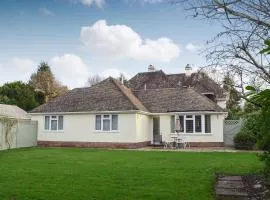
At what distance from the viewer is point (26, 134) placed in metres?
28.4

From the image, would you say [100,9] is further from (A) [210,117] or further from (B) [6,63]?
(A) [210,117]

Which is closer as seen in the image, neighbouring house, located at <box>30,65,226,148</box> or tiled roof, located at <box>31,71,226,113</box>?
neighbouring house, located at <box>30,65,226,148</box>

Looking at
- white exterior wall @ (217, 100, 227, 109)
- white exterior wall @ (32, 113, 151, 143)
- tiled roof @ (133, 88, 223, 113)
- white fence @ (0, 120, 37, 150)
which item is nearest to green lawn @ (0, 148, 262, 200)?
white fence @ (0, 120, 37, 150)

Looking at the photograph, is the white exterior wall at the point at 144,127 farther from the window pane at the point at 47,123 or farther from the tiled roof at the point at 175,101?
the window pane at the point at 47,123

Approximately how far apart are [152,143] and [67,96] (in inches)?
357

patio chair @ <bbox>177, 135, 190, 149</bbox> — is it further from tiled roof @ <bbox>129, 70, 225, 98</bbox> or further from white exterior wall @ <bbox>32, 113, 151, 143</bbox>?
tiled roof @ <bbox>129, 70, 225, 98</bbox>

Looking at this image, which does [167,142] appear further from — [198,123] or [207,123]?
[207,123]

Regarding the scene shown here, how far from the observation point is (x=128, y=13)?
47.4 feet

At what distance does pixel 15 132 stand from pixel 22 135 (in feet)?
4.05

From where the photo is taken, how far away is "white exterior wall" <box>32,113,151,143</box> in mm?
27062

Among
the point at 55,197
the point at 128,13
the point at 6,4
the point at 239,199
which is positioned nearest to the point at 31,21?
the point at 6,4

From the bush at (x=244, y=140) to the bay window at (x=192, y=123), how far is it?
2.49 metres

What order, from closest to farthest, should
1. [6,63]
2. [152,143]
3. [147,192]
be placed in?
[147,192]
[6,63]
[152,143]

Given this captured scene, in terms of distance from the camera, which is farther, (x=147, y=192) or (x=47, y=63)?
(x=47, y=63)
